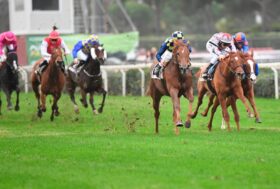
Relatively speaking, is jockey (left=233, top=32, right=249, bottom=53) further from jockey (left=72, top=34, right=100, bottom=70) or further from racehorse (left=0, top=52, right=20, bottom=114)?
racehorse (left=0, top=52, right=20, bottom=114)

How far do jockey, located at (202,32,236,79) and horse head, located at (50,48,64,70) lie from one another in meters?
3.80

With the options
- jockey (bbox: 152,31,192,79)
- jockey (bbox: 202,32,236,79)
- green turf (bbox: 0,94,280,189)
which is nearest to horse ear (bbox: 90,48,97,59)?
green turf (bbox: 0,94,280,189)

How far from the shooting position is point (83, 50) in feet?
69.1

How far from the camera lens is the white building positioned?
37969mm

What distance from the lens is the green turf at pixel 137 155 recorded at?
9438 mm

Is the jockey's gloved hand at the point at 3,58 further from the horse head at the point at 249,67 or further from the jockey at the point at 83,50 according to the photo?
the horse head at the point at 249,67

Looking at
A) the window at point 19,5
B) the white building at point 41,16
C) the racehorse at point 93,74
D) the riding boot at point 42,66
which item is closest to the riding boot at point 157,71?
the riding boot at point 42,66

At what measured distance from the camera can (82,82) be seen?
68.3 feet

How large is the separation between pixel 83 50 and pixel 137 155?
9919mm

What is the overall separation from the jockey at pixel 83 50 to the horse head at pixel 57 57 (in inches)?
74.3

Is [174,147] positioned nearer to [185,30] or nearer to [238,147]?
[238,147]

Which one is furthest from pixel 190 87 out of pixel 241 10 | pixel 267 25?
pixel 241 10

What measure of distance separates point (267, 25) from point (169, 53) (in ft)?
147

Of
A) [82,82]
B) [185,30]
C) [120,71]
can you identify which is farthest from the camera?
[185,30]
